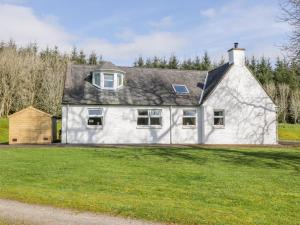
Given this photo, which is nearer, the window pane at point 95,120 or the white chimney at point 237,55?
the window pane at point 95,120

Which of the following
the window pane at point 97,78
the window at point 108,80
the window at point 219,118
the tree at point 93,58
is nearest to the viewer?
the window at point 108,80

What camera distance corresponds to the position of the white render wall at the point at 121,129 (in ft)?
97.0

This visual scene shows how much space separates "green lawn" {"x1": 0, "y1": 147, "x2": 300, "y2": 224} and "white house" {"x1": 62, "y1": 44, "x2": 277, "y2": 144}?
38.8ft

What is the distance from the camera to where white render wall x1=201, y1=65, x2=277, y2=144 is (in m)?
31.5

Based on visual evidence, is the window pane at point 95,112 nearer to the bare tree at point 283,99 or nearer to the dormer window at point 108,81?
the dormer window at point 108,81

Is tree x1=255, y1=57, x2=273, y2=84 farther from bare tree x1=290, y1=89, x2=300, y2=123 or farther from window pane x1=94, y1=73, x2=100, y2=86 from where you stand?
window pane x1=94, y1=73, x2=100, y2=86

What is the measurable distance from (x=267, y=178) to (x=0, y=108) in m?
51.5

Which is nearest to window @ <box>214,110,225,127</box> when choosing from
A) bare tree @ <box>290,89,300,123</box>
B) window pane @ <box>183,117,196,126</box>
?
window pane @ <box>183,117,196,126</box>

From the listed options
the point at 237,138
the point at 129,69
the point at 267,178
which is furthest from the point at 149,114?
the point at 267,178

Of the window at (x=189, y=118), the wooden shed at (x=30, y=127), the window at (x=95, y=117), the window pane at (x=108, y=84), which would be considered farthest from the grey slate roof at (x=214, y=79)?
the wooden shed at (x=30, y=127)

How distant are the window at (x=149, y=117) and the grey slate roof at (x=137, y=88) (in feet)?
2.31

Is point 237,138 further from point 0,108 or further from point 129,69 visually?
point 0,108

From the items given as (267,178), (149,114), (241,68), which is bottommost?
(267,178)

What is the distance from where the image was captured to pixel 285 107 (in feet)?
237
